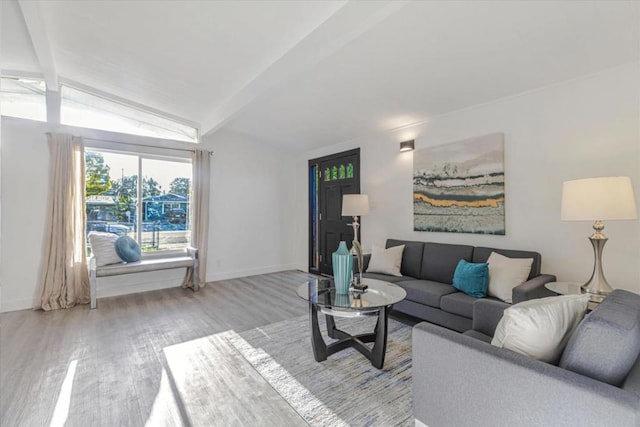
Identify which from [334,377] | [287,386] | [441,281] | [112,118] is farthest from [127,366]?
[112,118]

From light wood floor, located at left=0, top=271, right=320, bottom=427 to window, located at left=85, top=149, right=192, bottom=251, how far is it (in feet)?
3.51

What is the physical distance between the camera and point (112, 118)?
4.26 meters

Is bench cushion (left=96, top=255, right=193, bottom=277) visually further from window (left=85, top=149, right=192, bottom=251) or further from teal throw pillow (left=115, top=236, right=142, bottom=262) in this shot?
window (left=85, top=149, right=192, bottom=251)

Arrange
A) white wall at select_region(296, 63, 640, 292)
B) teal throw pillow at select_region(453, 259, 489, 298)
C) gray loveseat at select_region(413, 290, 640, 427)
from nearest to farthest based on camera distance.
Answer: gray loveseat at select_region(413, 290, 640, 427)
white wall at select_region(296, 63, 640, 292)
teal throw pillow at select_region(453, 259, 489, 298)

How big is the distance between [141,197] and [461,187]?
15.0 ft

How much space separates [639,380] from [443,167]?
2819 millimetres

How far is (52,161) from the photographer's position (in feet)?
12.3

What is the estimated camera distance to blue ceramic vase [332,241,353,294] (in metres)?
2.45

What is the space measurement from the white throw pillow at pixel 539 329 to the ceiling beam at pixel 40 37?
3.74 meters

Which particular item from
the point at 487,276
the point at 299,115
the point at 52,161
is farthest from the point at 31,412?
the point at 299,115

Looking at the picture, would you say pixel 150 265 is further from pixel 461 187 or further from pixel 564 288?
pixel 564 288

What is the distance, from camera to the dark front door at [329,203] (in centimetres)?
490

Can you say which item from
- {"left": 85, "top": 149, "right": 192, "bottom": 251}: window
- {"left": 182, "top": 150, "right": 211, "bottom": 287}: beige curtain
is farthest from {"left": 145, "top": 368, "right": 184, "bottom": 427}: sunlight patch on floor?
{"left": 85, "top": 149, "right": 192, "bottom": 251}: window

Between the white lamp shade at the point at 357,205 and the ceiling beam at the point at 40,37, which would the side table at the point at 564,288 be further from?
the ceiling beam at the point at 40,37
